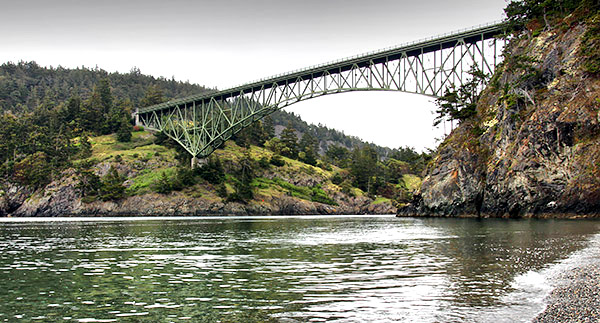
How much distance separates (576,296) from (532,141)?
177 feet

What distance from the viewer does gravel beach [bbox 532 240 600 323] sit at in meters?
11.8

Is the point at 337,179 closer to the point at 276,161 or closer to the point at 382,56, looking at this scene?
the point at 276,161

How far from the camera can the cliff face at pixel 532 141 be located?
57.2 meters

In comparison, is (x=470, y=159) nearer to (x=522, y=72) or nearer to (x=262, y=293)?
(x=522, y=72)

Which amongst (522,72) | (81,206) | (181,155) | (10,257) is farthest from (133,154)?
(10,257)

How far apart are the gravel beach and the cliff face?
4114cm

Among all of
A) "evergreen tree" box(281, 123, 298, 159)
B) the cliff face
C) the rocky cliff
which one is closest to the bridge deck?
the cliff face

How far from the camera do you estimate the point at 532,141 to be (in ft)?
206

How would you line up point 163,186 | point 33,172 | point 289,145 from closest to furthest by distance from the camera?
point 163,186
point 33,172
point 289,145

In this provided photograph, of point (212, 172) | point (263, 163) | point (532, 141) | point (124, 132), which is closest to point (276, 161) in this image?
point (263, 163)

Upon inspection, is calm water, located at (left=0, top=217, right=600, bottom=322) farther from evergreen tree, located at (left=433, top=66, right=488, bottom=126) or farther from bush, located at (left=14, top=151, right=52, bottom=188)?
bush, located at (left=14, top=151, right=52, bottom=188)

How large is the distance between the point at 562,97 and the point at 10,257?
201 ft

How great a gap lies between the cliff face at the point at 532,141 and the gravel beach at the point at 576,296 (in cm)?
4114

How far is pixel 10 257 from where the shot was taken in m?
26.6
